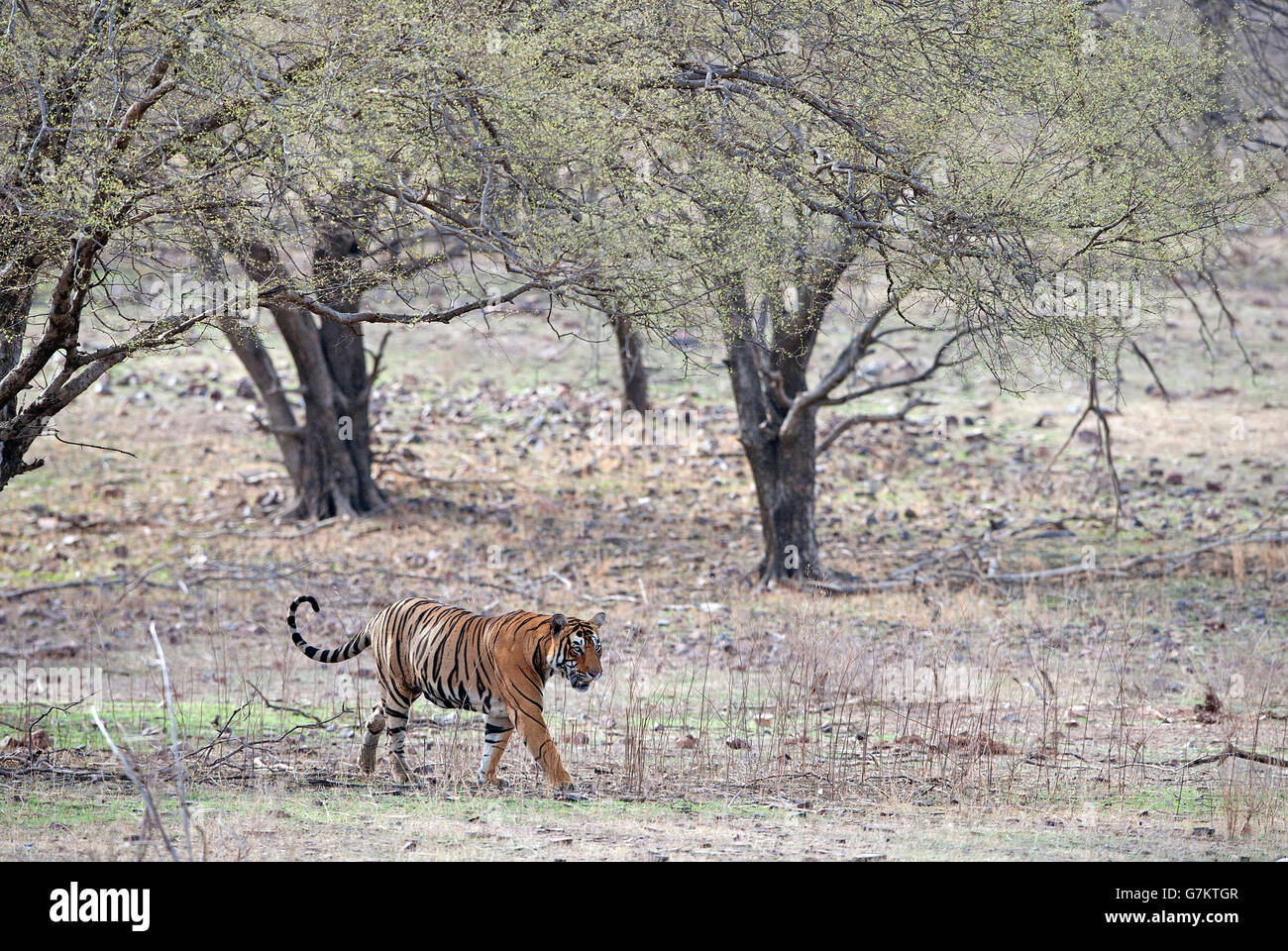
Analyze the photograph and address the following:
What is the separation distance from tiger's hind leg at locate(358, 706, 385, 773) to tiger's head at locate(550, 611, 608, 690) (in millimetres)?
1159

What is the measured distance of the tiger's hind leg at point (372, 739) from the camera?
25.0 ft

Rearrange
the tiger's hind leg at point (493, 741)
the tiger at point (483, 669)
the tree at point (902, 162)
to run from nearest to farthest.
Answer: the tiger at point (483, 669)
the tiger's hind leg at point (493, 741)
the tree at point (902, 162)

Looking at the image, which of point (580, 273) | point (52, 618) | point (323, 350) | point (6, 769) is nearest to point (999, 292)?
point (580, 273)

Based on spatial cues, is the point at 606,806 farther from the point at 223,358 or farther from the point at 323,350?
the point at 223,358

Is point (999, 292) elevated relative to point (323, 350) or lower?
lower

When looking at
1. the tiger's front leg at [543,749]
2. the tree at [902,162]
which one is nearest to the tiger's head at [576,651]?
the tiger's front leg at [543,749]

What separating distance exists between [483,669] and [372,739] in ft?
2.73

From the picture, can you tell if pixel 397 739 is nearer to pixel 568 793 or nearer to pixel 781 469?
pixel 568 793

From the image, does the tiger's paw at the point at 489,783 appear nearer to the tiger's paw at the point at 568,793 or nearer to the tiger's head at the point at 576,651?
the tiger's paw at the point at 568,793

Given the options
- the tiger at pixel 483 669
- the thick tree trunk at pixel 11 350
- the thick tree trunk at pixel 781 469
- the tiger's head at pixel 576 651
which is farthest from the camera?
the thick tree trunk at pixel 781 469

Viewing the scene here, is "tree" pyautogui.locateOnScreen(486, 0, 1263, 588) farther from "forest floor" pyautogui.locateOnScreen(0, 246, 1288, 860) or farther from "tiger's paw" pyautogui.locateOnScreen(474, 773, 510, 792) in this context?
"tiger's paw" pyautogui.locateOnScreen(474, 773, 510, 792)

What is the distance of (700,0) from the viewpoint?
8320mm

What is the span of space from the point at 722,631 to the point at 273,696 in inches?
174

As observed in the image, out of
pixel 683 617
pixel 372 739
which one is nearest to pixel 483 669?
pixel 372 739
